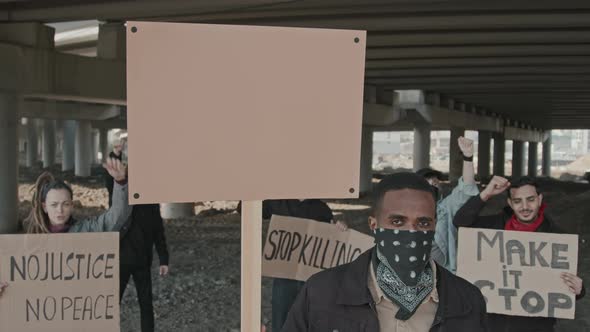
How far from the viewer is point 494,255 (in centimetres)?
489

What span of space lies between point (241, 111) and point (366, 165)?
96.1 feet

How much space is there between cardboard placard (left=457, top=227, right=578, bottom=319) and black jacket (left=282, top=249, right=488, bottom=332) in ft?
7.71

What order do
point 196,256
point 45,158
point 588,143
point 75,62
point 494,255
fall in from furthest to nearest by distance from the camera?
point 588,143, point 45,158, point 75,62, point 196,256, point 494,255

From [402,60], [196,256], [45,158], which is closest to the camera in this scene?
[196,256]

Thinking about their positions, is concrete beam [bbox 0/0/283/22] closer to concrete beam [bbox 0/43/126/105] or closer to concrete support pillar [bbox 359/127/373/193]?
concrete beam [bbox 0/43/126/105]

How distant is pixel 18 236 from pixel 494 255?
2.89 m

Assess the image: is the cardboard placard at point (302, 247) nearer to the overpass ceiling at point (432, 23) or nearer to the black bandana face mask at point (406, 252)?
the black bandana face mask at point (406, 252)

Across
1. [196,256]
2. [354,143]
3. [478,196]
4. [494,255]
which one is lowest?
[196,256]

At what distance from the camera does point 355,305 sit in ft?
7.89

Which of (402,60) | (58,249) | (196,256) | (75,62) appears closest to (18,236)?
(58,249)

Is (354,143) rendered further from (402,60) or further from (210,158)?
(402,60)

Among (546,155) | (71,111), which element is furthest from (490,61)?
(546,155)

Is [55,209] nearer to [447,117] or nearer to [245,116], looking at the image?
[245,116]

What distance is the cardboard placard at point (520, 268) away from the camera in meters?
4.66
